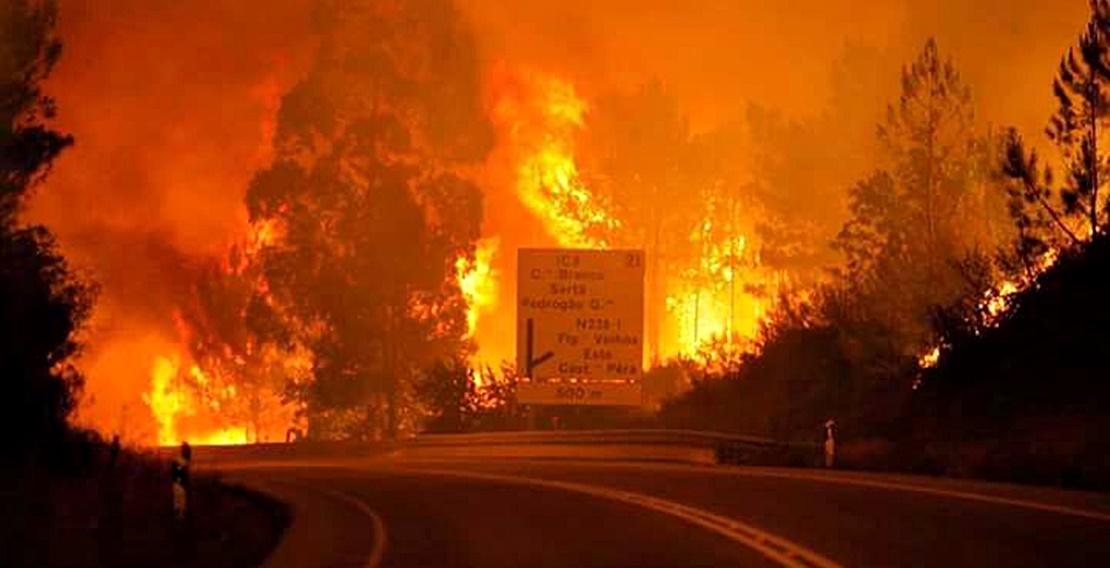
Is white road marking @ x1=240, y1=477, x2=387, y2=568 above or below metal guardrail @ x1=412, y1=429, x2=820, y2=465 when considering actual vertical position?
below

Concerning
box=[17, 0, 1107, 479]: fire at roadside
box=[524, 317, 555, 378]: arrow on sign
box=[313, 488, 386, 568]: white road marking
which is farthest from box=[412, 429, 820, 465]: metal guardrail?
box=[313, 488, 386, 568]: white road marking

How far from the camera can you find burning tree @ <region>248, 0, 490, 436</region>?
5312 centimetres

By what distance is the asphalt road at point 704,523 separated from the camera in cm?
1381

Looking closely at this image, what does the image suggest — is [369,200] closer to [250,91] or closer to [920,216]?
[250,91]

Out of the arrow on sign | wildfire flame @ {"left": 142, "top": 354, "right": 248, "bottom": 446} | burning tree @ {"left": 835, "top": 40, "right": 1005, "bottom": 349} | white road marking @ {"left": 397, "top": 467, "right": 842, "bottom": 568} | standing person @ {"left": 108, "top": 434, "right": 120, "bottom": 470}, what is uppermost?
burning tree @ {"left": 835, "top": 40, "right": 1005, "bottom": 349}

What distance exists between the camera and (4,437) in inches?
798

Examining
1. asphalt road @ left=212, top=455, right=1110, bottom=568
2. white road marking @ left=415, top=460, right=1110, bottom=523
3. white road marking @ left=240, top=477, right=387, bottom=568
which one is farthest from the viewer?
white road marking @ left=415, top=460, right=1110, bottom=523

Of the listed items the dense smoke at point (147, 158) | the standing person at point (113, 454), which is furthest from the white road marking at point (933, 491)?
the dense smoke at point (147, 158)

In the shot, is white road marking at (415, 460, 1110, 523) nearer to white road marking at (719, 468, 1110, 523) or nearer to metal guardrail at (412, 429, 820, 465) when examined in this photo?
white road marking at (719, 468, 1110, 523)

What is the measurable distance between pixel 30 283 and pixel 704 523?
1127 centimetres

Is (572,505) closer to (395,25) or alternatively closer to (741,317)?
(395,25)

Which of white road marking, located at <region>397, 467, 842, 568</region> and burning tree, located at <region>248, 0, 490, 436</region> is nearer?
white road marking, located at <region>397, 467, 842, 568</region>

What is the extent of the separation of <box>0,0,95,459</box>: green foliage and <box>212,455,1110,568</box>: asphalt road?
4.27 metres

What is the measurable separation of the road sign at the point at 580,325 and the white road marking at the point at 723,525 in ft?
41.6
